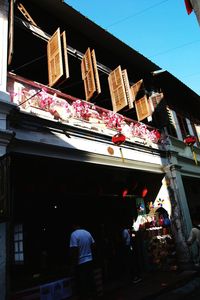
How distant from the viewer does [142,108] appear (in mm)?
10133

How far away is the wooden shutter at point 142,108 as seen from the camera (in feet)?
32.8

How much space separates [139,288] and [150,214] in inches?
131

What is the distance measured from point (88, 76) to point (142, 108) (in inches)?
121

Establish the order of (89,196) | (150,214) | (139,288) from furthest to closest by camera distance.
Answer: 1. (150,214)
2. (89,196)
3. (139,288)

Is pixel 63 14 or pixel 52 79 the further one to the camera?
pixel 63 14

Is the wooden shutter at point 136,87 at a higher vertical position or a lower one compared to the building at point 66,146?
higher

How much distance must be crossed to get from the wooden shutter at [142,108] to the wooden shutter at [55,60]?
4.15m

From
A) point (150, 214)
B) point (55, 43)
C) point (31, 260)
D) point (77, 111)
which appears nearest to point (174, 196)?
point (150, 214)

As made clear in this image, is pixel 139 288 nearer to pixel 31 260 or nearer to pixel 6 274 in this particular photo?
pixel 31 260

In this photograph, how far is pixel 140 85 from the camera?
10102 millimetres

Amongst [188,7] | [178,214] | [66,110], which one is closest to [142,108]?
[66,110]

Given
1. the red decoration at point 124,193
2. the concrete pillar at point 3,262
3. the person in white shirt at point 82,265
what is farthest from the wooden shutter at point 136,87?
the concrete pillar at point 3,262

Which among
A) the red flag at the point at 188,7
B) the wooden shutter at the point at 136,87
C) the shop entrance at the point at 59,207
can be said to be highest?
the wooden shutter at the point at 136,87

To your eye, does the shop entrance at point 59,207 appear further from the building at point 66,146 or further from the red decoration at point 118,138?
the red decoration at point 118,138
